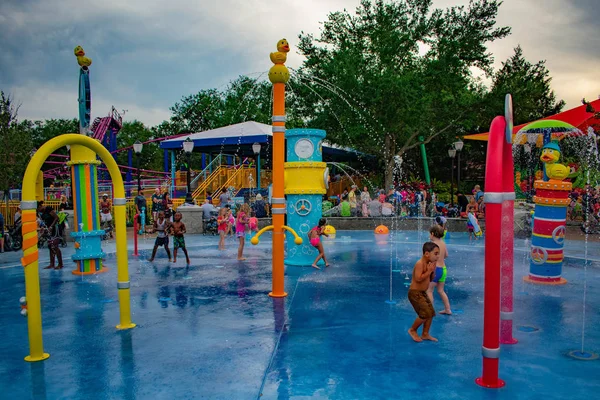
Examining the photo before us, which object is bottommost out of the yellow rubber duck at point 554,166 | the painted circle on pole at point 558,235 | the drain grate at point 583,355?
the drain grate at point 583,355

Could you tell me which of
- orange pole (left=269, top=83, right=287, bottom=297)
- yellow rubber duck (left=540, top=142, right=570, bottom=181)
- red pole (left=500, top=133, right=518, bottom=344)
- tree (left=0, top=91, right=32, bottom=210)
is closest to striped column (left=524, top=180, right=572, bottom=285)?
yellow rubber duck (left=540, top=142, right=570, bottom=181)

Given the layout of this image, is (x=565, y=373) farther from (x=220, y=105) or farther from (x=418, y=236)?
(x=220, y=105)

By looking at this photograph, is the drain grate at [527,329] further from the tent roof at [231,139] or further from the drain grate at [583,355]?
the tent roof at [231,139]

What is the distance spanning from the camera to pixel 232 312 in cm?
786

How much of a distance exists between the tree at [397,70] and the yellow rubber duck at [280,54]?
20.0 metres

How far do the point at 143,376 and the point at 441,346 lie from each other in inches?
135

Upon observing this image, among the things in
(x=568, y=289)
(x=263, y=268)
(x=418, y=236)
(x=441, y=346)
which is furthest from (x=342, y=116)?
(x=441, y=346)

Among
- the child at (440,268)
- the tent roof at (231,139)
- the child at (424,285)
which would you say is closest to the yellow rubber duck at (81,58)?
the child at (440,268)

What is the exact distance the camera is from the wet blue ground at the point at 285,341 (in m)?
5.02

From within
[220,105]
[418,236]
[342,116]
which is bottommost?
[418,236]

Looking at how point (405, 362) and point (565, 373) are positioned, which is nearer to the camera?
point (565, 373)

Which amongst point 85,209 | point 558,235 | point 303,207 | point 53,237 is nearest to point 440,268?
point 558,235

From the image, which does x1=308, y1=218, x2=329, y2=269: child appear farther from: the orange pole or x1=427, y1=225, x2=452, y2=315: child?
x1=427, y1=225, x2=452, y2=315: child

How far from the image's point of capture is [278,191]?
881 cm
